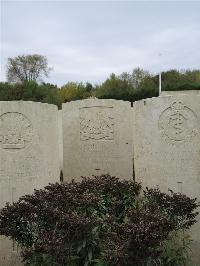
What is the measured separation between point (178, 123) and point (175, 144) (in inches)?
10.7

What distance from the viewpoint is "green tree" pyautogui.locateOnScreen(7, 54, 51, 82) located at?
146 feet

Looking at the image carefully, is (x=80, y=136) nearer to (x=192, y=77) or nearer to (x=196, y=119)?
(x=196, y=119)

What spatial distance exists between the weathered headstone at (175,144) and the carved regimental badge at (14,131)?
1538mm

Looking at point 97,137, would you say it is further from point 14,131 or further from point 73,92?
point 73,92

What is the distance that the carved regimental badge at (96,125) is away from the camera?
25.0ft

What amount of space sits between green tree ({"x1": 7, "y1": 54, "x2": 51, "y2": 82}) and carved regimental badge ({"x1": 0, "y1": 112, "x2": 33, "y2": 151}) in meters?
38.7

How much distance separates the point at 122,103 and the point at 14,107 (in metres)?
2.15

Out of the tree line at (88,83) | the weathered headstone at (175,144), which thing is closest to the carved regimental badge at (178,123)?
the weathered headstone at (175,144)

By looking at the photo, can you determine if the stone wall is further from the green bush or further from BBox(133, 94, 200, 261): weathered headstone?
the green bush

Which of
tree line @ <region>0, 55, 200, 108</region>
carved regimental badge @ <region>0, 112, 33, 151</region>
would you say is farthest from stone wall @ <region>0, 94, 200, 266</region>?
tree line @ <region>0, 55, 200, 108</region>

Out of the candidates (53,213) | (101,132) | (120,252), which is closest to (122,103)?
(101,132)

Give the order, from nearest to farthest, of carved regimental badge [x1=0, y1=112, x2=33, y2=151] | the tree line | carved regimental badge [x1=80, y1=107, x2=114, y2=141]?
1. carved regimental badge [x1=0, y1=112, x2=33, y2=151]
2. carved regimental badge [x1=80, y1=107, x2=114, y2=141]
3. the tree line

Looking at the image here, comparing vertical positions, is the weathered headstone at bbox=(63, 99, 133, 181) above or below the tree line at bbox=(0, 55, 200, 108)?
below

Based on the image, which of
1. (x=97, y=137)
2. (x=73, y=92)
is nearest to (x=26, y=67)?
(x=73, y=92)
